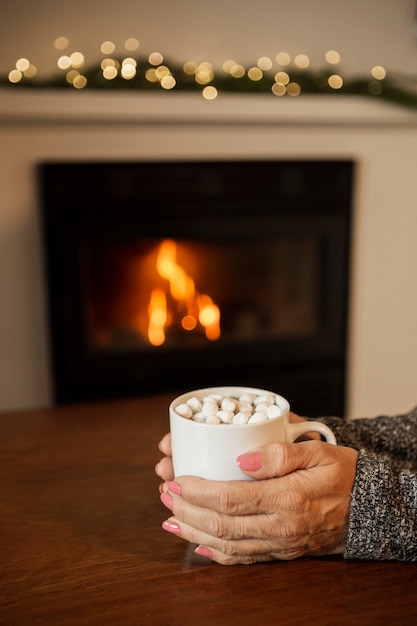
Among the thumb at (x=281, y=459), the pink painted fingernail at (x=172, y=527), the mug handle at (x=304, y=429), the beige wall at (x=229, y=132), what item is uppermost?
the beige wall at (x=229, y=132)

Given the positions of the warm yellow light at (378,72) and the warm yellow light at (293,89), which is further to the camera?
the warm yellow light at (378,72)

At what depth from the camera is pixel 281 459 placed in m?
0.55

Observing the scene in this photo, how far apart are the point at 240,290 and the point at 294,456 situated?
1793 millimetres

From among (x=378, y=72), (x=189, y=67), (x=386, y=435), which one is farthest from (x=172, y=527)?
(x=378, y=72)

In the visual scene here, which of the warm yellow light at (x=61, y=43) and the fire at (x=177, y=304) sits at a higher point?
the warm yellow light at (x=61, y=43)

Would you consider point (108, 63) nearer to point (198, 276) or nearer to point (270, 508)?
point (198, 276)

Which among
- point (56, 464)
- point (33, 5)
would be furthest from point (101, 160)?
point (56, 464)

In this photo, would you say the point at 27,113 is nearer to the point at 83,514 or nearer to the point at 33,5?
the point at 33,5

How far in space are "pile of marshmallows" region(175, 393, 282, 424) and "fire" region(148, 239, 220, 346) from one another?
5.22 feet

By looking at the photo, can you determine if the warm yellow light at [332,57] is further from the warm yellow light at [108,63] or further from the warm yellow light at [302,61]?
the warm yellow light at [108,63]

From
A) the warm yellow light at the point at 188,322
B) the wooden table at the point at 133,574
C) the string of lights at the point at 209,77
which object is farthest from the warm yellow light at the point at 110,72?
the wooden table at the point at 133,574

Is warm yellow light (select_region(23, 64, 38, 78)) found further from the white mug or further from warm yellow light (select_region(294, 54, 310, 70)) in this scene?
the white mug

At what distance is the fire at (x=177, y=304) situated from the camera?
2199 mm

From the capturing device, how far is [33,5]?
1891 millimetres
